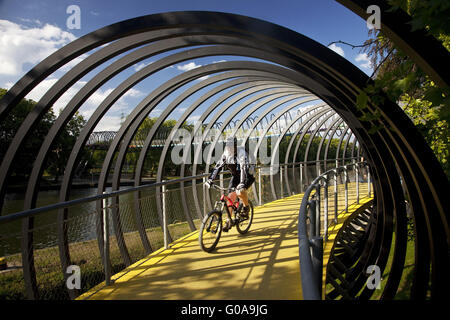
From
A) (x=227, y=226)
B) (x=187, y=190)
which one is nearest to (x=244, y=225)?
(x=227, y=226)

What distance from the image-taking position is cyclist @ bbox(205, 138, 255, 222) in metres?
5.49

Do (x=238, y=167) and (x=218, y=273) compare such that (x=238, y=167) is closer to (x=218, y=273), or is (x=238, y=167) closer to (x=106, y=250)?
(x=218, y=273)

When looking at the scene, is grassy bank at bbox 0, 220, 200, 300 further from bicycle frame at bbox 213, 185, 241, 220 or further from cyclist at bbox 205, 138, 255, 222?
cyclist at bbox 205, 138, 255, 222

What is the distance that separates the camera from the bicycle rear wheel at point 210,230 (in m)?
4.80

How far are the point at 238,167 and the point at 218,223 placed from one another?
3.46 feet

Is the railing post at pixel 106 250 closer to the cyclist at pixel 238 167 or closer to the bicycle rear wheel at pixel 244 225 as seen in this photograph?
the cyclist at pixel 238 167

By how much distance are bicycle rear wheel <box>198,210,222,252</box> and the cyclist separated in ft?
2.12

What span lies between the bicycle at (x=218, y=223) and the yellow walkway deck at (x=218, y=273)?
153mm

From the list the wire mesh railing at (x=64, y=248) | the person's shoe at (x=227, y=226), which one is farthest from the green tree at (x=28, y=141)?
the person's shoe at (x=227, y=226)

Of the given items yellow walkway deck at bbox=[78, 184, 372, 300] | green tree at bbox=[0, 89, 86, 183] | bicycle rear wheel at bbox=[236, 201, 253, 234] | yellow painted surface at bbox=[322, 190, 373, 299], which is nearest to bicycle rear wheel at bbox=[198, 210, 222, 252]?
yellow walkway deck at bbox=[78, 184, 372, 300]

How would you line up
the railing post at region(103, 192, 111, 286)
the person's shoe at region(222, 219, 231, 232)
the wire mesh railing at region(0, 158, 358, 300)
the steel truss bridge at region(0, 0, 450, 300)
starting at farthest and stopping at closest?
the person's shoe at region(222, 219, 231, 232), the railing post at region(103, 192, 111, 286), the wire mesh railing at region(0, 158, 358, 300), the steel truss bridge at region(0, 0, 450, 300)

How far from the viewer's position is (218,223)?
5.18m
